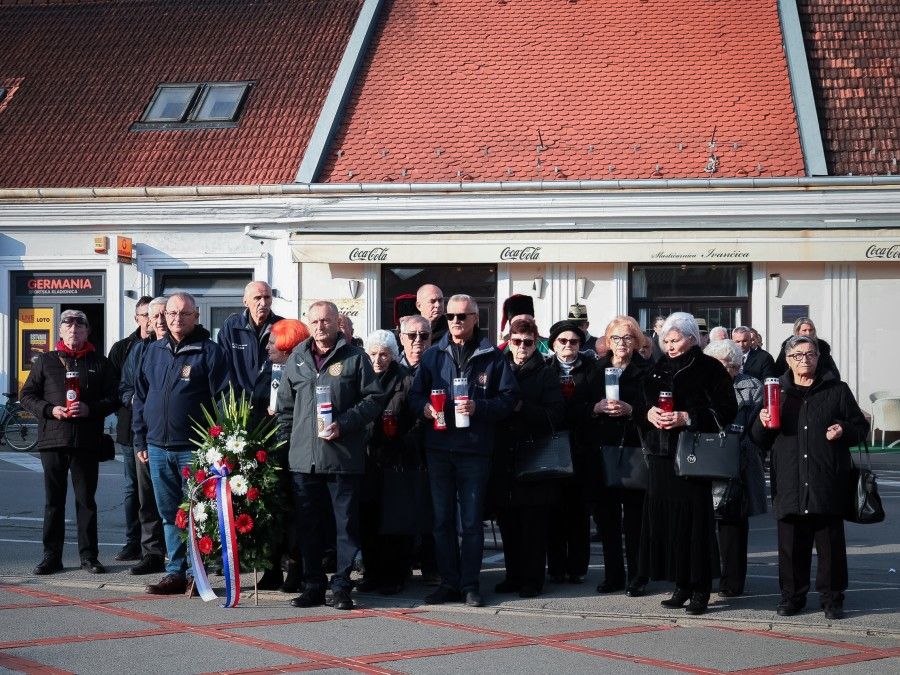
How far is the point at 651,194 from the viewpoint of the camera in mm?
22188

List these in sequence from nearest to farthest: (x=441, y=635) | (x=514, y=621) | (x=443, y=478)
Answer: (x=441, y=635), (x=514, y=621), (x=443, y=478)

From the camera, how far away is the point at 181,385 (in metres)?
9.81

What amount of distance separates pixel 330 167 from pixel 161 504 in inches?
566

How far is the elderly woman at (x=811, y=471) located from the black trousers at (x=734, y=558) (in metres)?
0.46

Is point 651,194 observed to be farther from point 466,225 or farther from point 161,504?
point 161,504

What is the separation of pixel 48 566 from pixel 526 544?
12.0ft

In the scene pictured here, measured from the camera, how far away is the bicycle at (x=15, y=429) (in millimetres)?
21938

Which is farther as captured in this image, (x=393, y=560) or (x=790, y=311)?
(x=790, y=311)

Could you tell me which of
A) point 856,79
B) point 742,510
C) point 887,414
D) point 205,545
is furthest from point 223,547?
point 856,79

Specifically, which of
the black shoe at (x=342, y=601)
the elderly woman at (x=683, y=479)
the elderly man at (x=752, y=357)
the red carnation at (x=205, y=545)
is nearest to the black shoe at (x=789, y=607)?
the elderly woman at (x=683, y=479)

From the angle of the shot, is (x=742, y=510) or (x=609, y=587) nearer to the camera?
(x=742, y=510)

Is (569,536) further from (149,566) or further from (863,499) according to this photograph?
(149,566)

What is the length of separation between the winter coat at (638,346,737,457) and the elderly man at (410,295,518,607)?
107cm

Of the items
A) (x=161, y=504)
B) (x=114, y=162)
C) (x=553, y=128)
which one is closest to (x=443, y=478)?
(x=161, y=504)
